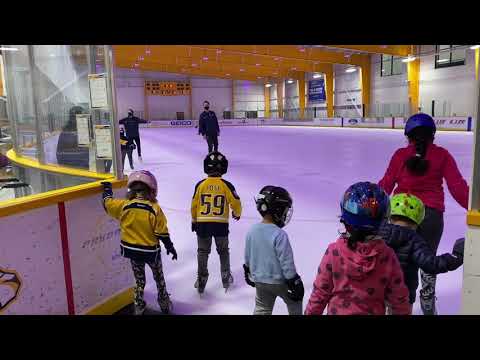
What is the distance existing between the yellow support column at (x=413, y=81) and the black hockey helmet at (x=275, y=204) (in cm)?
2173

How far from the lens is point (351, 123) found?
2411 cm

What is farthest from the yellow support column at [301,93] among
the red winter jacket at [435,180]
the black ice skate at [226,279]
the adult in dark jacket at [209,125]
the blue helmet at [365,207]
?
the blue helmet at [365,207]

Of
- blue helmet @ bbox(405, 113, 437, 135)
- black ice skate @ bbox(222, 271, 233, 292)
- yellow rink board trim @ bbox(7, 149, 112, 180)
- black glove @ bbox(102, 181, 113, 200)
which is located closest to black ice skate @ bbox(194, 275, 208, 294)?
black ice skate @ bbox(222, 271, 233, 292)

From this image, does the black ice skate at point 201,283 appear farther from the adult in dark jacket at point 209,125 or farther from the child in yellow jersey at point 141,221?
the adult in dark jacket at point 209,125

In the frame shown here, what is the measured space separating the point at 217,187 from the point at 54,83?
88.1 inches

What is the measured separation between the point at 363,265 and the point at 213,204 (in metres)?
1.44

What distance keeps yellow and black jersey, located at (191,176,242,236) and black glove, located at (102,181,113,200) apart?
572 mm

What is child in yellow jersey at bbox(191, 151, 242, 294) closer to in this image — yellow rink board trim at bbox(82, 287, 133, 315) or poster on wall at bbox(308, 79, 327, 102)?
yellow rink board trim at bbox(82, 287, 133, 315)

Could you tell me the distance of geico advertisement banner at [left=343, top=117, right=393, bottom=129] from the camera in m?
21.4

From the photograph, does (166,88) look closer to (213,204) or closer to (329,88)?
(329,88)

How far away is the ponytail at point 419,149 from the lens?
240 centimetres

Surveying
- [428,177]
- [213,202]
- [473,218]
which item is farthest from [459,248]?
[213,202]
